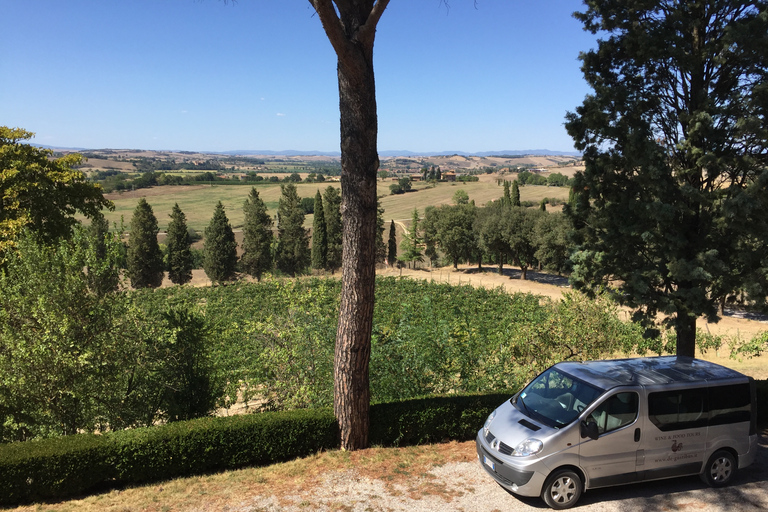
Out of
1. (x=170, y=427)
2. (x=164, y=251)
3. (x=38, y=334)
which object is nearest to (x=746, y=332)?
(x=170, y=427)

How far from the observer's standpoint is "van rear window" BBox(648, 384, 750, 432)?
7.00m

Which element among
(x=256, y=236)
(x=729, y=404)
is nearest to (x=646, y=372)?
(x=729, y=404)

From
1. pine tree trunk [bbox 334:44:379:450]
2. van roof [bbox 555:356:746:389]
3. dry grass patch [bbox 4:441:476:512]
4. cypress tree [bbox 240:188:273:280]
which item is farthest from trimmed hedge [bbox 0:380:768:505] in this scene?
cypress tree [bbox 240:188:273:280]

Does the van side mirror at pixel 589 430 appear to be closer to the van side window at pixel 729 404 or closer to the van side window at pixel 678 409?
the van side window at pixel 678 409

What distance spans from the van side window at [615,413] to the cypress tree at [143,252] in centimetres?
4767

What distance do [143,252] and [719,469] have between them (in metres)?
49.0

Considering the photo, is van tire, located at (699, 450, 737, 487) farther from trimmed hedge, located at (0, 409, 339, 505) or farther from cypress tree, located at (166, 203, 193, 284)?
cypress tree, located at (166, 203, 193, 284)

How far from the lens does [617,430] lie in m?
6.77

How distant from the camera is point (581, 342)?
14.1 meters

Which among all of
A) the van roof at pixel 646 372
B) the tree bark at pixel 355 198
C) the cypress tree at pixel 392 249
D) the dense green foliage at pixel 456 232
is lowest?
the cypress tree at pixel 392 249

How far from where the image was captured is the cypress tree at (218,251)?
4909cm

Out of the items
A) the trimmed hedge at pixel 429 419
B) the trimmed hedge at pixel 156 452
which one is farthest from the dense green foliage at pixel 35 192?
the trimmed hedge at pixel 429 419

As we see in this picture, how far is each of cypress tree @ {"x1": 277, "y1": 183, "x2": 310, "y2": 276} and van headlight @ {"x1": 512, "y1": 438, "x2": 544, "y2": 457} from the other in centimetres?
5184

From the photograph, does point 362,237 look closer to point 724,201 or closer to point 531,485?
point 531,485
